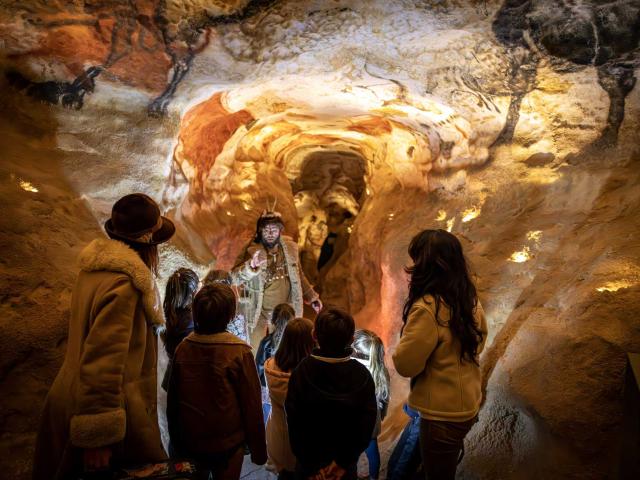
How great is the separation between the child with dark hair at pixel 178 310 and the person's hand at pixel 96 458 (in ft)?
3.49

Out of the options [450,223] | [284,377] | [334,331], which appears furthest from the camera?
[450,223]

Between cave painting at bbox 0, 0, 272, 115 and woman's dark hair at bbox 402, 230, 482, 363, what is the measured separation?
186cm

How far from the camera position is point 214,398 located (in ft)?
6.28

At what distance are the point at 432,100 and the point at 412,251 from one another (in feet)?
9.21

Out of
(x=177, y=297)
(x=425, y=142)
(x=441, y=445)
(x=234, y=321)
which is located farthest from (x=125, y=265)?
(x=425, y=142)

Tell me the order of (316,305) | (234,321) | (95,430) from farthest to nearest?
1. (316,305)
2. (234,321)
3. (95,430)

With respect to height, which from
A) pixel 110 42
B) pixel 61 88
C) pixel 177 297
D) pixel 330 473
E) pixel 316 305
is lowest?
pixel 316 305

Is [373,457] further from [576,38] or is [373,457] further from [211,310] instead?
[576,38]

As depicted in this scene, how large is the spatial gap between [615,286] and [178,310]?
8.45 ft

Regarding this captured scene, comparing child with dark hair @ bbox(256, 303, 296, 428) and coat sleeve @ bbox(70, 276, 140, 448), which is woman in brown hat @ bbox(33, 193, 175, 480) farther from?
child with dark hair @ bbox(256, 303, 296, 428)

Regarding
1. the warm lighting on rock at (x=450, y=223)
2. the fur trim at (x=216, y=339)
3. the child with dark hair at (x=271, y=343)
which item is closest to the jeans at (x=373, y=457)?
the child with dark hair at (x=271, y=343)

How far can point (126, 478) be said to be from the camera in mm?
1511

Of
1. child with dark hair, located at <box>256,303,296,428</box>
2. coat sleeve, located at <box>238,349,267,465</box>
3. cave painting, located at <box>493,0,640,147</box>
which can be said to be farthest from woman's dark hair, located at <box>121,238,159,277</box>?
cave painting, located at <box>493,0,640,147</box>

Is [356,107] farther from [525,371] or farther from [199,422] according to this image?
[199,422]
